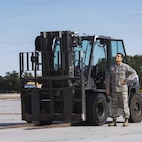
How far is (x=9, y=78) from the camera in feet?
482

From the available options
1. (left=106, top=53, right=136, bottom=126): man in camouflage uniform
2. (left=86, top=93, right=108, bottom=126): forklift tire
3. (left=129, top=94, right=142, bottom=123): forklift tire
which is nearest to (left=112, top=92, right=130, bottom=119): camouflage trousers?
(left=106, top=53, right=136, bottom=126): man in camouflage uniform

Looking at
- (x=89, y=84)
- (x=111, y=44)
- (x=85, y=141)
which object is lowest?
(x=85, y=141)

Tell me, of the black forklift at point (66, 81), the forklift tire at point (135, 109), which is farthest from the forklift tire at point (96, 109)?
the forklift tire at point (135, 109)

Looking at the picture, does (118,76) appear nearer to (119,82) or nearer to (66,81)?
(119,82)

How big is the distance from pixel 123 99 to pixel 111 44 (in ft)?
7.97

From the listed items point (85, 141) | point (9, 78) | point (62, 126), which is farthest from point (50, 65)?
point (9, 78)

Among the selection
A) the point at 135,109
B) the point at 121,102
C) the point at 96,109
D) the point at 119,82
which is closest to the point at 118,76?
the point at 119,82

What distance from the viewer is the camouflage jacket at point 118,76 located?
51.3ft

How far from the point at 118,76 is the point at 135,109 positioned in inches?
104

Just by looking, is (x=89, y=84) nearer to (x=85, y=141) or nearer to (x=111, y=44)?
(x=111, y=44)

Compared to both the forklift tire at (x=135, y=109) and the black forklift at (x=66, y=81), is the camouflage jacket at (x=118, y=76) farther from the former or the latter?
the forklift tire at (x=135, y=109)

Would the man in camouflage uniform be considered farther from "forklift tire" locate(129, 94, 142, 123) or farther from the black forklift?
"forklift tire" locate(129, 94, 142, 123)

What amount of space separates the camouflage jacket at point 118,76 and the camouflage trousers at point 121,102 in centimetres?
14

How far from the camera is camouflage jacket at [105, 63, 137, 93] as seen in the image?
1562 cm
